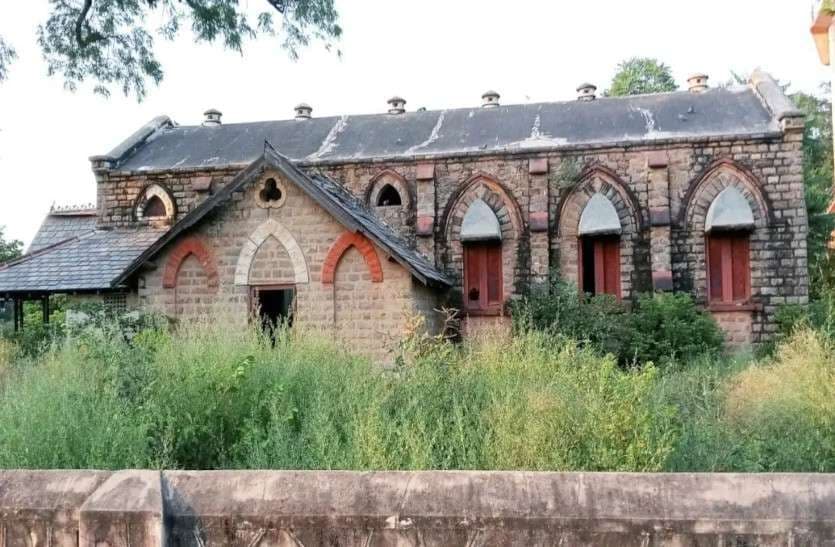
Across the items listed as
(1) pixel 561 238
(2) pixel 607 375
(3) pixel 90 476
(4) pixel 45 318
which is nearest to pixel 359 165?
(1) pixel 561 238

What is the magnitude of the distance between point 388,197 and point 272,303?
5551 mm

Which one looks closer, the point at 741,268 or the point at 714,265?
the point at 741,268

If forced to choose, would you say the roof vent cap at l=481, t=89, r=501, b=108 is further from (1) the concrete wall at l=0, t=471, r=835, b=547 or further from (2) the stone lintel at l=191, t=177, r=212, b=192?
(1) the concrete wall at l=0, t=471, r=835, b=547

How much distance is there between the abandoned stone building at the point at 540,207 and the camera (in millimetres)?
19125

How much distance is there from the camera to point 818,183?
3459cm

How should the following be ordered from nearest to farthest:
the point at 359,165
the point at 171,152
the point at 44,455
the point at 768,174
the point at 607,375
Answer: the point at 44,455, the point at 607,375, the point at 768,174, the point at 359,165, the point at 171,152

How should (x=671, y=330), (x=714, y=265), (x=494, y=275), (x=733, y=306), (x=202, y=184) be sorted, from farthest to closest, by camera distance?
(x=202, y=184)
(x=494, y=275)
(x=714, y=265)
(x=733, y=306)
(x=671, y=330)

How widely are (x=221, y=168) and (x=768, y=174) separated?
14.2m

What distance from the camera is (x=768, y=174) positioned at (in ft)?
63.4

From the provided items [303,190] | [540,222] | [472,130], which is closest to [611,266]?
[540,222]

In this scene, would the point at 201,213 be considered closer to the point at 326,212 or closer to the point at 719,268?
the point at 326,212

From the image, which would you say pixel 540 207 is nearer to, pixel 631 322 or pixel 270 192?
pixel 631 322

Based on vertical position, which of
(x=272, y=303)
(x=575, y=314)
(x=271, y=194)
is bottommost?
(x=575, y=314)

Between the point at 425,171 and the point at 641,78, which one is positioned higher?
the point at 641,78
